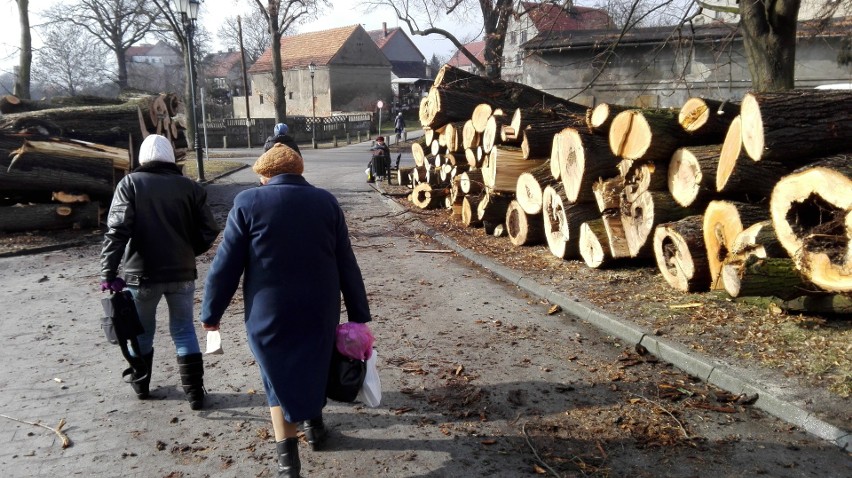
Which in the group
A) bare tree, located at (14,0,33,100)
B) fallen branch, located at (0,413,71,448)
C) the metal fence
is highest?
bare tree, located at (14,0,33,100)

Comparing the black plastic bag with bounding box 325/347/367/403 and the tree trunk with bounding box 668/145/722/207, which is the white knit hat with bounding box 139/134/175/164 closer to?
the black plastic bag with bounding box 325/347/367/403

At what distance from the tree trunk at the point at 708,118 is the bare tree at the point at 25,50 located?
21995mm

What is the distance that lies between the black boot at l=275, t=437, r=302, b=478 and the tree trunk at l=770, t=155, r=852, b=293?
380 cm

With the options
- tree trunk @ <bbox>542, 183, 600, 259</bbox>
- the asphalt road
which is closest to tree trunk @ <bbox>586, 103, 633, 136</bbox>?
tree trunk @ <bbox>542, 183, 600, 259</bbox>

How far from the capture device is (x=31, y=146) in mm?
11016

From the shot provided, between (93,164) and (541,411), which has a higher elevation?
(93,164)

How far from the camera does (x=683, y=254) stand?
6254 mm

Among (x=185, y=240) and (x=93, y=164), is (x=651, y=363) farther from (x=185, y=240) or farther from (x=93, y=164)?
(x=93, y=164)

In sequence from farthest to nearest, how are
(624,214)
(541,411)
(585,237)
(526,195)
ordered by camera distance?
1. (526,195)
2. (585,237)
3. (624,214)
4. (541,411)

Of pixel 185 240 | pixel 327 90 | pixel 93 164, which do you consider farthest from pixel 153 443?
pixel 327 90

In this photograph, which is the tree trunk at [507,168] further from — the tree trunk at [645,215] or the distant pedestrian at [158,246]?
the distant pedestrian at [158,246]

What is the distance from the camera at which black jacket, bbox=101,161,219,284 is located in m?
4.36

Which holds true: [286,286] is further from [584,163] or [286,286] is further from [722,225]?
[584,163]

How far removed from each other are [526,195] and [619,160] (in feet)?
5.52
